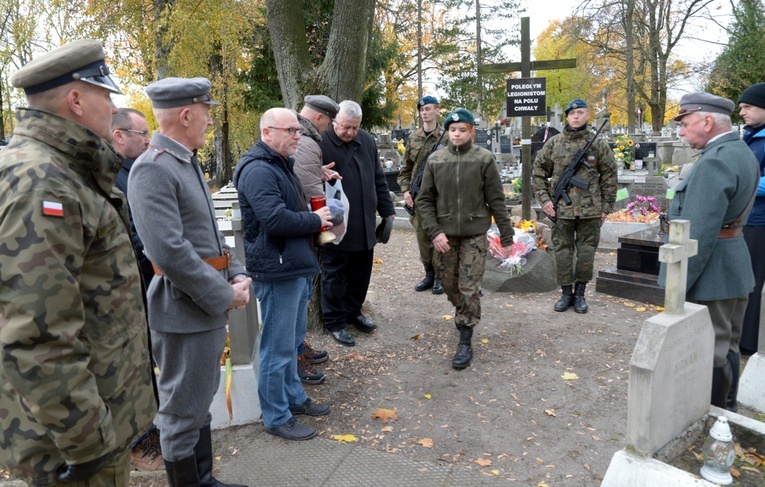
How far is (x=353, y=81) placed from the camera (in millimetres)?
5230

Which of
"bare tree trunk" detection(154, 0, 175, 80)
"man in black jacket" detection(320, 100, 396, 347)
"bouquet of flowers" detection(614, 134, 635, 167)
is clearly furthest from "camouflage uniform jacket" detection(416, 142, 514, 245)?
"bare tree trunk" detection(154, 0, 175, 80)

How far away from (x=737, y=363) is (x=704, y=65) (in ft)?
103

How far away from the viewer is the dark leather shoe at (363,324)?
536 centimetres

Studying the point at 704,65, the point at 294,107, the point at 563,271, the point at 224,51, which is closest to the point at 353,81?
the point at 294,107

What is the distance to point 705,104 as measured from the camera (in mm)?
3379

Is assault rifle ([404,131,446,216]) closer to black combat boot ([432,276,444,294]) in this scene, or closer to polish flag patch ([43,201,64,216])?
black combat boot ([432,276,444,294])

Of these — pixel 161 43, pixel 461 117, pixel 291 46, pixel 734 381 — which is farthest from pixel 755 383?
pixel 161 43

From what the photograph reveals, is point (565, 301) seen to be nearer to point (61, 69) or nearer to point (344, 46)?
point (344, 46)

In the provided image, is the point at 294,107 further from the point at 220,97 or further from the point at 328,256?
the point at 220,97

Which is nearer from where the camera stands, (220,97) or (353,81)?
(353,81)

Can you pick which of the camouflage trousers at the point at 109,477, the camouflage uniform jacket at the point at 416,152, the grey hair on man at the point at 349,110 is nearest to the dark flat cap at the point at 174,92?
the camouflage trousers at the point at 109,477

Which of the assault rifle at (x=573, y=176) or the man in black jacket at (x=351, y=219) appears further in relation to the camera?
the assault rifle at (x=573, y=176)

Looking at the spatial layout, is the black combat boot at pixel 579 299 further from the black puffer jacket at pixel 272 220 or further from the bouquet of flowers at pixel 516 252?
the black puffer jacket at pixel 272 220

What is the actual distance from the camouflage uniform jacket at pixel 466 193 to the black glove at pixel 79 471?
337 cm
